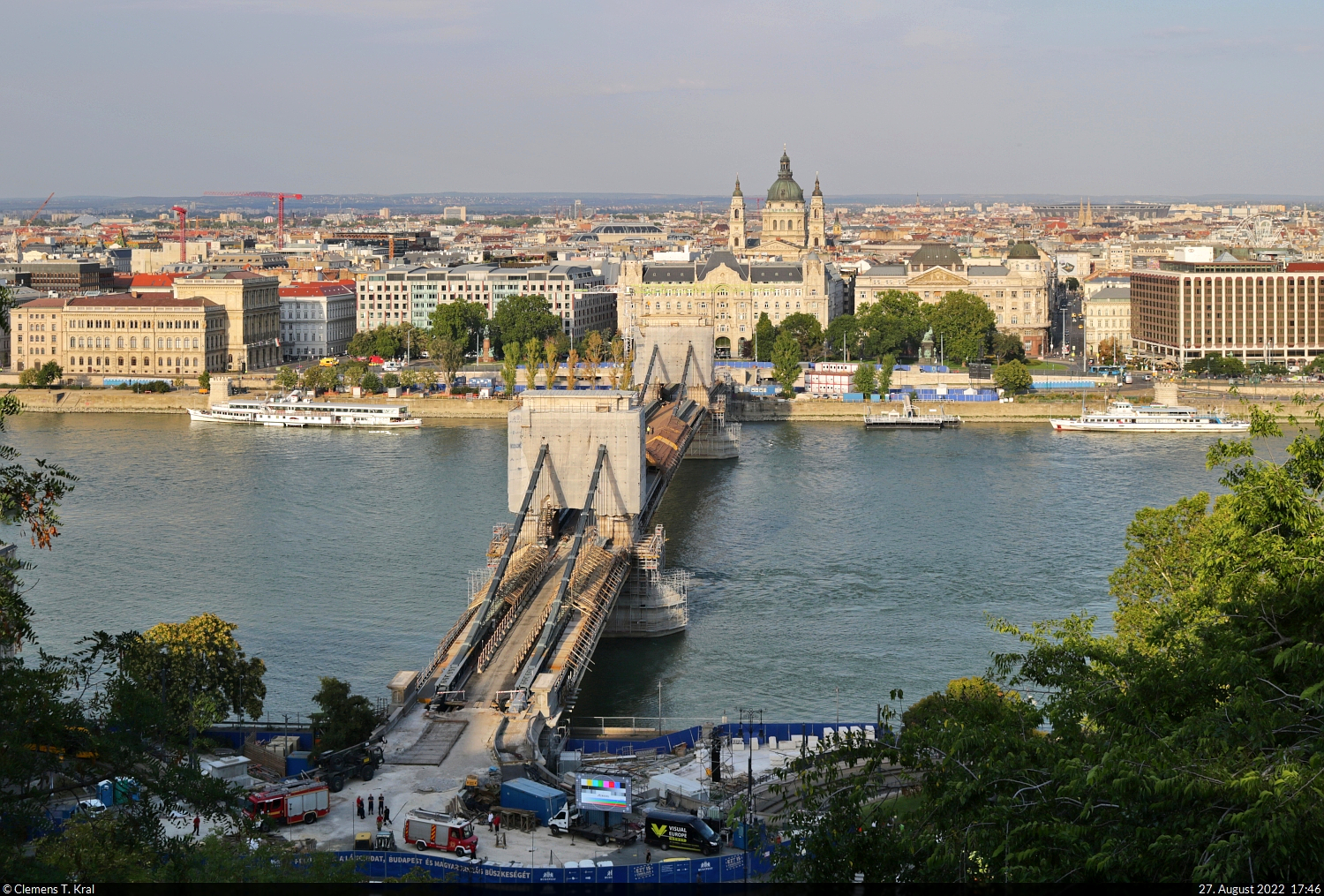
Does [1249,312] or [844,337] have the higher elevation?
[1249,312]

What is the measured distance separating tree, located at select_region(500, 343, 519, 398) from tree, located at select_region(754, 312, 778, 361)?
655cm

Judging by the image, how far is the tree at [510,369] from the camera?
125 ft

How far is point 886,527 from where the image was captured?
21.6 meters

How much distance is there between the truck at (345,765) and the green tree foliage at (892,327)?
112ft

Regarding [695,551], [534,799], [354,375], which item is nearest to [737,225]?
[354,375]

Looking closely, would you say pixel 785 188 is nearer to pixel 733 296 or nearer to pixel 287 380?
pixel 733 296

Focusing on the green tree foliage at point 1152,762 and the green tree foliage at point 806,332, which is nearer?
the green tree foliage at point 1152,762

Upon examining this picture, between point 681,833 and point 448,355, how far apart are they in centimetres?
3145

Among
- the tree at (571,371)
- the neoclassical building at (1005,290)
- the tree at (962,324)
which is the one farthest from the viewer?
the neoclassical building at (1005,290)

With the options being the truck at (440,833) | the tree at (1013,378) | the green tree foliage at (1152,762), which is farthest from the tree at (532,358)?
the green tree foliage at (1152,762)

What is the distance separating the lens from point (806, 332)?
44719mm

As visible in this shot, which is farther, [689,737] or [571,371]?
[571,371]

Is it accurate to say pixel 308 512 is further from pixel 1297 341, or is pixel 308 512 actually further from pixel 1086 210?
pixel 1086 210

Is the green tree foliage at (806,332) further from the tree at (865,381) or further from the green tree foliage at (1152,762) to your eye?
the green tree foliage at (1152,762)
